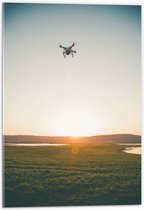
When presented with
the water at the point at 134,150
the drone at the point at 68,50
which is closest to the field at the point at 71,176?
the water at the point at 134,150

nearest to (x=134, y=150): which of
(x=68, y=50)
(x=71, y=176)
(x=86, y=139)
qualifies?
(x=86, y=139)

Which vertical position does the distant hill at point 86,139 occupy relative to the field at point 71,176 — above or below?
above

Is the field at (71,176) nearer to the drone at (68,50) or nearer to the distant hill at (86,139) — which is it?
the distant hill at (86,139)

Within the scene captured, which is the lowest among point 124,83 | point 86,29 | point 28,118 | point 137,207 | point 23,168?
point 137,207

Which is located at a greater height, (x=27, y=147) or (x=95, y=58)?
(x=95, y=58)

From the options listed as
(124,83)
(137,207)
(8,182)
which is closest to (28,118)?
(8,182)

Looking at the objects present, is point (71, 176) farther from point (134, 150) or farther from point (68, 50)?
point (68, 50)

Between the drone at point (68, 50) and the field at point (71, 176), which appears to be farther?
the drone at point (68, 50)

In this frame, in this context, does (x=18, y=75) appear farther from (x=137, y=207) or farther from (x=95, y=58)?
(x=137, y=207)

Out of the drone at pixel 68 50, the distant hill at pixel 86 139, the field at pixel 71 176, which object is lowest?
the field at pixel 71 176
